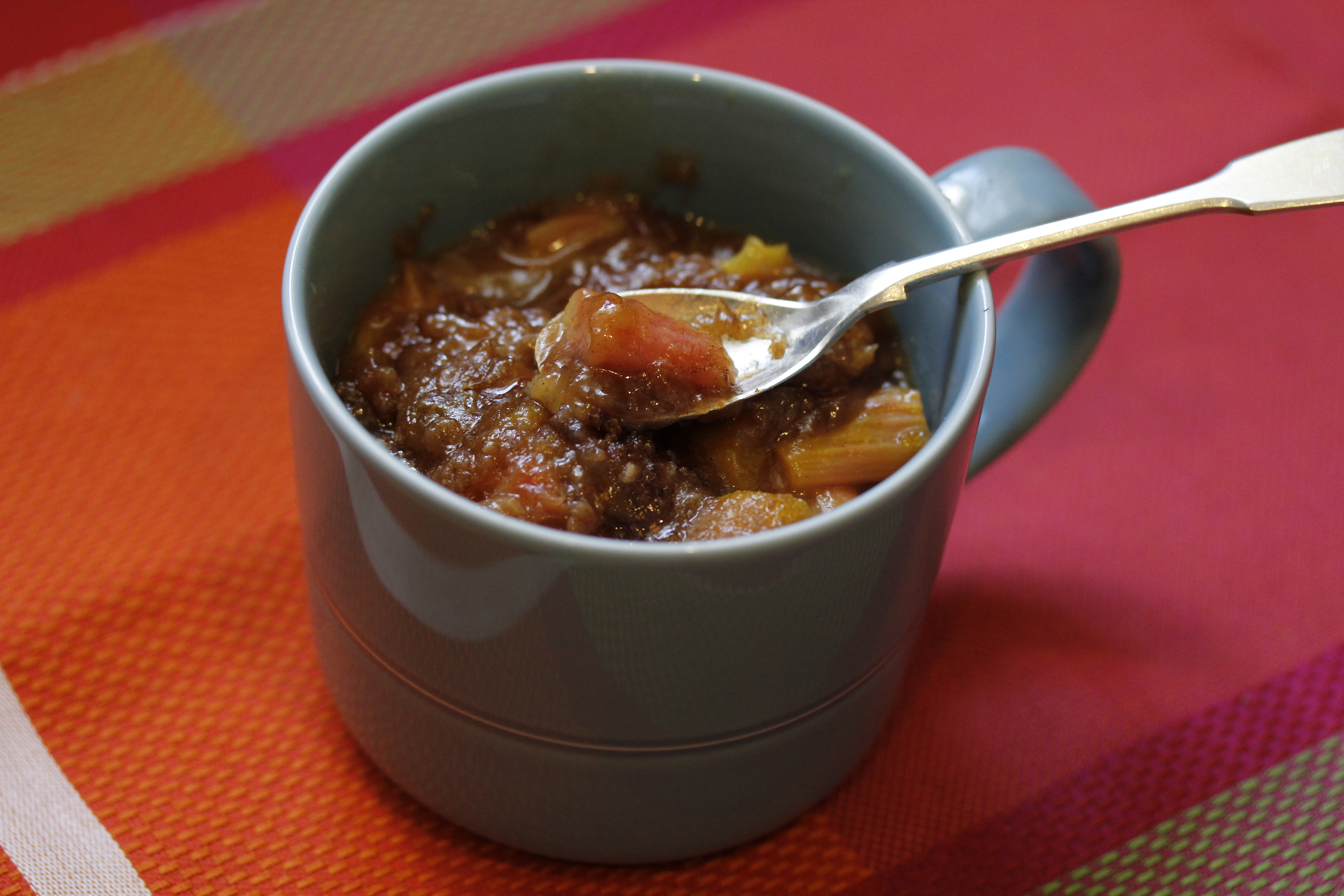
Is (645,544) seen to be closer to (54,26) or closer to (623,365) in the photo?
(623,365)

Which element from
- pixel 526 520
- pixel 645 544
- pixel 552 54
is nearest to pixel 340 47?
pixel 552 54

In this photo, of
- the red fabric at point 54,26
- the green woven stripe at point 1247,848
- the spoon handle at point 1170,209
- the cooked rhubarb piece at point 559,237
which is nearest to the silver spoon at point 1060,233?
the spoon handle at point 1170,209

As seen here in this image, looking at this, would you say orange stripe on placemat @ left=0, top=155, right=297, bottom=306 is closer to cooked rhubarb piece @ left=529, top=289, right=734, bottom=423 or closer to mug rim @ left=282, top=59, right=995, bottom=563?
mug rim @ left=282, top=59, right=995, bottom=563

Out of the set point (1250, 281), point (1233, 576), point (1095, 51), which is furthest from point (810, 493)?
point (1095, 51)

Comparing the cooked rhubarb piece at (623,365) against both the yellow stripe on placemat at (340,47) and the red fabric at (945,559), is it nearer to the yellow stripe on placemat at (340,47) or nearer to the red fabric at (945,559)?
the red fabric at (945,559)

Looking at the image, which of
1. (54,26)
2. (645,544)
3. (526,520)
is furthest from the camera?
(54,26)

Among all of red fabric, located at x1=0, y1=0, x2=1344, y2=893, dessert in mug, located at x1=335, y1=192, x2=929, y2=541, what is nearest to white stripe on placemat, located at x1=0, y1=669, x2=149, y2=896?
red fabric, located at x1=0, y1=0, x2=1344, y2=893

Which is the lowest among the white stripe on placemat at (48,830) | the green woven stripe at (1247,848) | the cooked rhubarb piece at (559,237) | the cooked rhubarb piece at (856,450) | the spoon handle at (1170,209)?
the green woven stripe at (1247,848)

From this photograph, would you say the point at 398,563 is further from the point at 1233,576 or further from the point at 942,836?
the point at 1233,576
